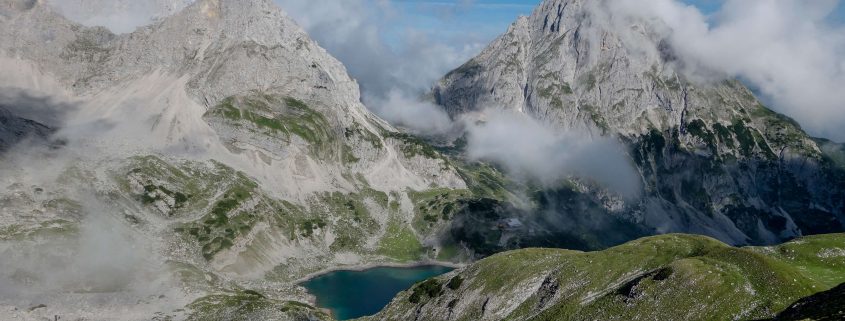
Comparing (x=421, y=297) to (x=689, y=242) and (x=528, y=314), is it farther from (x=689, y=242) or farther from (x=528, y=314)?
(x=689, y=242)

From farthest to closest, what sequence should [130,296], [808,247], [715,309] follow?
[130,296], [808,247], [715,309]

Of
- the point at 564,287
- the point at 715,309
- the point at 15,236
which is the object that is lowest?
the point at 715,309

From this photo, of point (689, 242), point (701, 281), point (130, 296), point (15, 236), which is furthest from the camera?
point (15, 236)

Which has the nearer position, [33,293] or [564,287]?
[564,287]

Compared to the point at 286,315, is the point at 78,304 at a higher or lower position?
higher

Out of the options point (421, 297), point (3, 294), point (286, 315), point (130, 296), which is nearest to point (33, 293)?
point (3, 294)

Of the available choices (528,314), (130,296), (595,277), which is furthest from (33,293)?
(595,277)

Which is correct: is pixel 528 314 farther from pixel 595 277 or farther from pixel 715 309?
pixel 715 309
